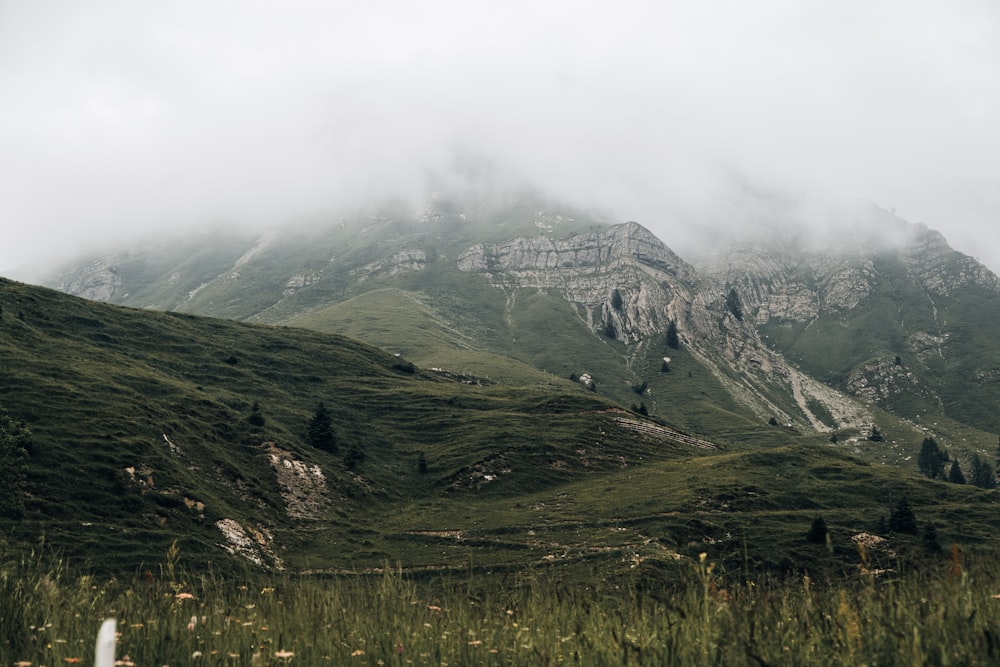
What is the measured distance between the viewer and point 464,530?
106938mm

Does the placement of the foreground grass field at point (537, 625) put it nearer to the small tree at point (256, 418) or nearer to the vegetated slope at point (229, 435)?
the vegetated slope at point (229, 435)

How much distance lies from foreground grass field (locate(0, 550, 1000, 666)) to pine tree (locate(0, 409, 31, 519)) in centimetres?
7506

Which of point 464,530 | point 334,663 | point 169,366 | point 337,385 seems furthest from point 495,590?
point 337,385

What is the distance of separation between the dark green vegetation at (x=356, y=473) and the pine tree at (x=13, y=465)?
1.10m

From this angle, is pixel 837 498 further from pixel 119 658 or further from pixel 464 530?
pixel 119 658

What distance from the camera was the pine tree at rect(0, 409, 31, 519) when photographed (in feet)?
233

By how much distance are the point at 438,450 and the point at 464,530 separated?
142 ft

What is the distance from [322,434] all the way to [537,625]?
13381 centimetres

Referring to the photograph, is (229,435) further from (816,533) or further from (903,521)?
(903,521)

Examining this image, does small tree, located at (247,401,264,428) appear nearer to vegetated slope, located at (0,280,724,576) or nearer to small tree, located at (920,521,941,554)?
vegetated slope, located at (0,280,724,576)

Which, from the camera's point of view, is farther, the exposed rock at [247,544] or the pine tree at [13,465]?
the exposed rock at [247,544]

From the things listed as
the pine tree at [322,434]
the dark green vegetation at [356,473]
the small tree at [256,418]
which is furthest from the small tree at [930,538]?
the small tree at [256,418]

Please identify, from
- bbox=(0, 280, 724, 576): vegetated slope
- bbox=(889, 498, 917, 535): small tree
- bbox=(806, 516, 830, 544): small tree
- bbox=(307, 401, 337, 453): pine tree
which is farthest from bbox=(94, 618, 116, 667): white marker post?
bbox=(307, 401, 337, 453): pine tree

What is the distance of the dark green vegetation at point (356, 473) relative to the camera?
3342 inches
